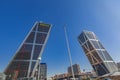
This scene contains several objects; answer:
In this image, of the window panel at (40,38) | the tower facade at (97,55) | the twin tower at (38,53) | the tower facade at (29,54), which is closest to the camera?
the tower facade at (29,54)

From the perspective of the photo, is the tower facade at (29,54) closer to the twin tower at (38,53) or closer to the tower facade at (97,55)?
the twin tower at (38,53)

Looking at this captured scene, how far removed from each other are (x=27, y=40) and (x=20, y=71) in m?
13.4

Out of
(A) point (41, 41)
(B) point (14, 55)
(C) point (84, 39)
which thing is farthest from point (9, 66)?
(C) point (84, 39)

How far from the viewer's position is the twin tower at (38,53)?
2028 inches

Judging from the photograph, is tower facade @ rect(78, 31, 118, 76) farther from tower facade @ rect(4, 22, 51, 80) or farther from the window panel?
the window panel

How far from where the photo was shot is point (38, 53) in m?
55.2

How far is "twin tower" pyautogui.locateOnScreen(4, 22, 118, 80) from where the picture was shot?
51.5 m

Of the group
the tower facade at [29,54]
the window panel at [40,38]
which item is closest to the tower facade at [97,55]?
the tower facade at [29,54]

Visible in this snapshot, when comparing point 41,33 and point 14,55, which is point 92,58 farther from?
point 14,55

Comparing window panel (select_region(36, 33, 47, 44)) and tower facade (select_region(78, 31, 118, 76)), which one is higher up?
window panel (select_region(36, 33, 47, 44))

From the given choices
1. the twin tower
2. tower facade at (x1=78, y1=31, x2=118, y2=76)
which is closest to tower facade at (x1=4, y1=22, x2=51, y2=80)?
the twin tower

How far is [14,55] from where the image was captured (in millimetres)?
51625

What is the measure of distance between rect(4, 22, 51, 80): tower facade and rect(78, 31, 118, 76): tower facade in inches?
831

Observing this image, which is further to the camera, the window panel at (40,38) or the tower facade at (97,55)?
the tower facade at (97,55)
